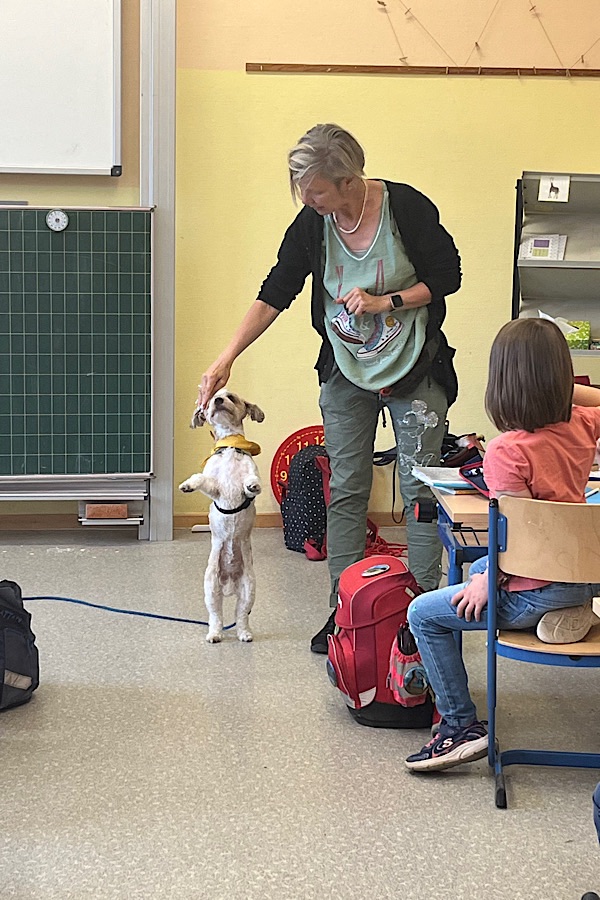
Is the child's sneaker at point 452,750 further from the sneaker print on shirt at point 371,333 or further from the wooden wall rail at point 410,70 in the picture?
the wooden wall rail at point 410,70

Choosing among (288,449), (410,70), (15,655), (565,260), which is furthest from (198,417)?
(410,70)

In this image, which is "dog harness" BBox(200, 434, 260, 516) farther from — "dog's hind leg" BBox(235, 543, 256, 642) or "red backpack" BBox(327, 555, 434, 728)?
"red backpack" BBox(327, 555, 434, 728)

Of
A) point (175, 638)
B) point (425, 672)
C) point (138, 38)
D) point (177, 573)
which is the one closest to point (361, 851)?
point (425, 672)

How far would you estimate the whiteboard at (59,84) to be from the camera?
4090 mm

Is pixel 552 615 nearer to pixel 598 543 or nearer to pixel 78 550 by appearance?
pixel 598 543

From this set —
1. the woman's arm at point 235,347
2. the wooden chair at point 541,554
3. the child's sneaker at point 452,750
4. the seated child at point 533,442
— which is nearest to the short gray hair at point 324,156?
the woman's arm at point 235,347

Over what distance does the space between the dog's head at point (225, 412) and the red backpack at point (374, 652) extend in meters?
0.74

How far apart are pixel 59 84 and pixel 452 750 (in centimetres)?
319

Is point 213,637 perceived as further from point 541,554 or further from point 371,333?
point 541,554

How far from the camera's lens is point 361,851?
1.79m

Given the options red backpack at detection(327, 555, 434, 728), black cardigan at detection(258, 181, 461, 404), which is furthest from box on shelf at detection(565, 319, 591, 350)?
red backpack at detection(327, 555, 434, 728)

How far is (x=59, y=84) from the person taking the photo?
4.12 m

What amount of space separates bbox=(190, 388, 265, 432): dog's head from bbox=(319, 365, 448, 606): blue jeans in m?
0.26

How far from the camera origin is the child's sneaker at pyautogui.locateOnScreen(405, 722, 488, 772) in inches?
81.5
